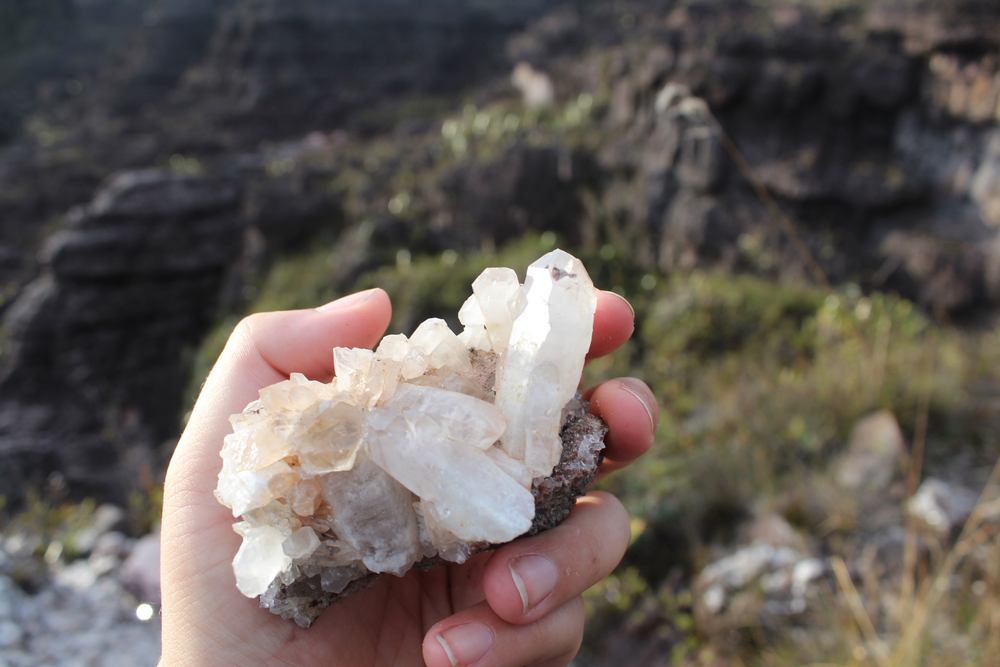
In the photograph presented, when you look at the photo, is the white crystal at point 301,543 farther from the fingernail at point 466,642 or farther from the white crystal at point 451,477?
the fingernail at point 466,642

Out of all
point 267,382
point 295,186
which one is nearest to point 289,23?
point 295,186

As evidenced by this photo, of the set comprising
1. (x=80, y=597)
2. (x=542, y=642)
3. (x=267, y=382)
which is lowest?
(x=80, y=597)

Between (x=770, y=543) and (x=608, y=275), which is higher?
(x=770, y=543)

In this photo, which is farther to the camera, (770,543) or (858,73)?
(858,73)

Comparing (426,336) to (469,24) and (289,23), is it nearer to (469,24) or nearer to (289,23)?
(289,23)

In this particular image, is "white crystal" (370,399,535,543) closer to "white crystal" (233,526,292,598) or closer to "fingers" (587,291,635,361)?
"white crystal" (233,526,292,598)

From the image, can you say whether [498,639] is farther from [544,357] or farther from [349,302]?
[349,302]

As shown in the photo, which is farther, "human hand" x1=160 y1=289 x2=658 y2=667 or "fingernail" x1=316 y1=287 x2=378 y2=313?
"fingernail" x1=316 y1=287 x2=378 y2=313

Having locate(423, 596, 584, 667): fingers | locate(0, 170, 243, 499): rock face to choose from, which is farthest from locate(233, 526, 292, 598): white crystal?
locate(0, 170, 243, 499): rock face
